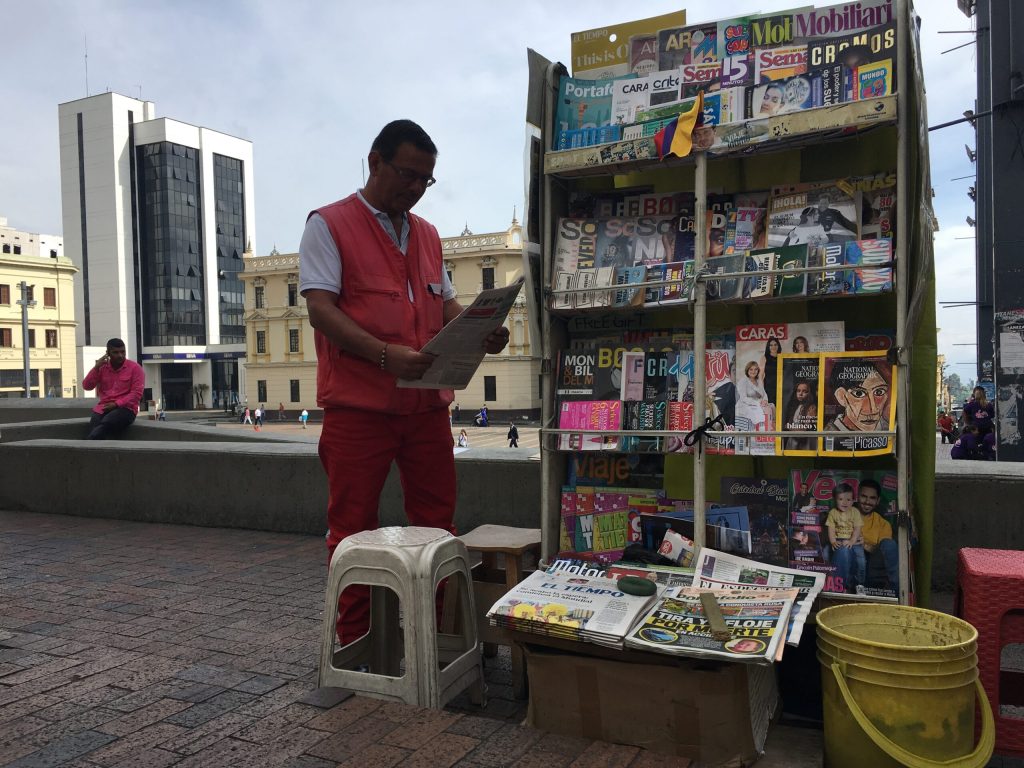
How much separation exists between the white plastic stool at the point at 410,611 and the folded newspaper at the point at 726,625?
0.67 metres

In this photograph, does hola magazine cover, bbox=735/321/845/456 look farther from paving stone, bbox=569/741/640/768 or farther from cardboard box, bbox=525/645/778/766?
paving stone, bbox=569/741/640/768

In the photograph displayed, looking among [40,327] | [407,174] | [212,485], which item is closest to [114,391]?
[212,485]

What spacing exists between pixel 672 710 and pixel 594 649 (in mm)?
295

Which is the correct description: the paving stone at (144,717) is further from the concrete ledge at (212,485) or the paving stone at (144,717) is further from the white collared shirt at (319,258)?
the concrete ledge at (212,485)

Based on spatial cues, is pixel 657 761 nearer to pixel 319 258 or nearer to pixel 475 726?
pixel 475 726

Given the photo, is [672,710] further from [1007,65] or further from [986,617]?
[1007,65]

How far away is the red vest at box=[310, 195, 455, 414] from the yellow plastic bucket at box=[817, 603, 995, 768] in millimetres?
1701

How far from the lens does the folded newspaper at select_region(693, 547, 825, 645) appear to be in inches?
109

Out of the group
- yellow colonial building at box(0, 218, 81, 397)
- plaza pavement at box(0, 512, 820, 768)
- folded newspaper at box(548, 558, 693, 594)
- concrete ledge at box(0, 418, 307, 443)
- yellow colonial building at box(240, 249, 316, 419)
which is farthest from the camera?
yellow colonial building at box(240, 249, 316, 419)

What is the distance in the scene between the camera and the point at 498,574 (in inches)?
133

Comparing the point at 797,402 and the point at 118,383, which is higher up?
the point at 118,383

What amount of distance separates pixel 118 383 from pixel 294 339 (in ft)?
173

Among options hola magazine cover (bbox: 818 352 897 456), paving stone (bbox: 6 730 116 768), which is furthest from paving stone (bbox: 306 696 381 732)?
hola magazine cover (bbox: 818 352 897 456)

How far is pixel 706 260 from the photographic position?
118 inches
